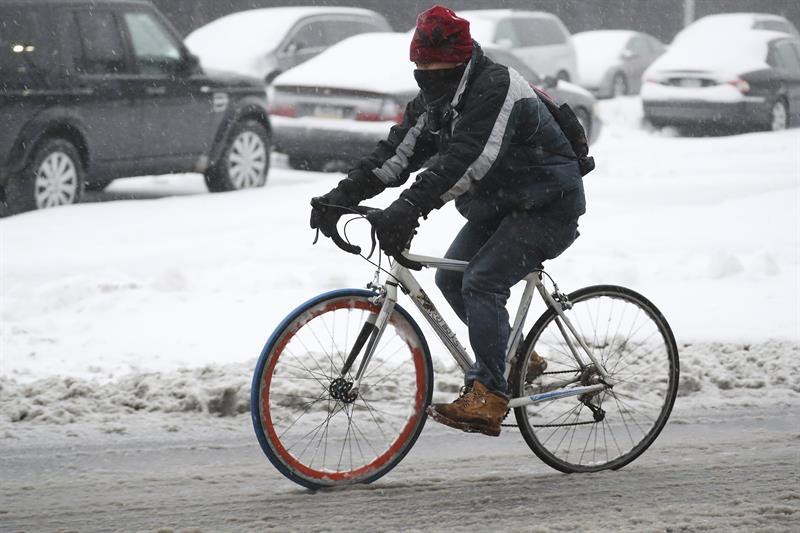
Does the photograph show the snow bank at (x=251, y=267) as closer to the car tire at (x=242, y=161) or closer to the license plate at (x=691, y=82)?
the car tire at (x=242, y=161)

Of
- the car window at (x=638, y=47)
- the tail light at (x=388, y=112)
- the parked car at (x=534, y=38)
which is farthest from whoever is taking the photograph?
the car window at (x=638, y=47)

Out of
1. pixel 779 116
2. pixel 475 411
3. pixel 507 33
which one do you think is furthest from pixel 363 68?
pixel 475 411

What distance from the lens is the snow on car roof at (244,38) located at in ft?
54.2

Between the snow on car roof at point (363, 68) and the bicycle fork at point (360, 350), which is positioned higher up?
the snow on car roof at point (363, 68)

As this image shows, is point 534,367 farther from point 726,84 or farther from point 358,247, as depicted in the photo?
point 726,84

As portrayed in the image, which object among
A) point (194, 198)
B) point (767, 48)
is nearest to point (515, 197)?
point (194, 198)

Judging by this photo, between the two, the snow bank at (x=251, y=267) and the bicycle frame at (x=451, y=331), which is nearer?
the bicycle frame at (x=451, y=331)

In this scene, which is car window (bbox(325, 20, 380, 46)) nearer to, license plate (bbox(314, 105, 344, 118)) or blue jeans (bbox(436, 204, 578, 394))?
license plate (bbox(314, 105, 344, 118))

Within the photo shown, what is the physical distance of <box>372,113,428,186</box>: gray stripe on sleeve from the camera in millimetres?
4695

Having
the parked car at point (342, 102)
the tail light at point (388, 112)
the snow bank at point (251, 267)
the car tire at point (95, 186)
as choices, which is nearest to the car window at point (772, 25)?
the snow bank at point (251, 267)

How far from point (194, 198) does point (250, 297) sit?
409 cm

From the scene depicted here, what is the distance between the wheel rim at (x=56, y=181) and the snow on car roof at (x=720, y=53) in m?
10.6

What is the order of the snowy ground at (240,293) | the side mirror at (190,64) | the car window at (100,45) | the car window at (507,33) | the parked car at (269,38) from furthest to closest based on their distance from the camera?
the car window at (507,33) → the parked car at (269,38) → the side mirror at (190,64) → the car window at (100,45) → the snowy ground at (240,293)

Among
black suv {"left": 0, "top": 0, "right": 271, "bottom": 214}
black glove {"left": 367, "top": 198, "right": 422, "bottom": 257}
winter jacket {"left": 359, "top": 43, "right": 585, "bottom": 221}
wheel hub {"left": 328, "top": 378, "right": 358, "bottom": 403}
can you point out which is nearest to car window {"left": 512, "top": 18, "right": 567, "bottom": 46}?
black suv {"left": 0, "top": 0, "right": 271, "bottom": 214}
